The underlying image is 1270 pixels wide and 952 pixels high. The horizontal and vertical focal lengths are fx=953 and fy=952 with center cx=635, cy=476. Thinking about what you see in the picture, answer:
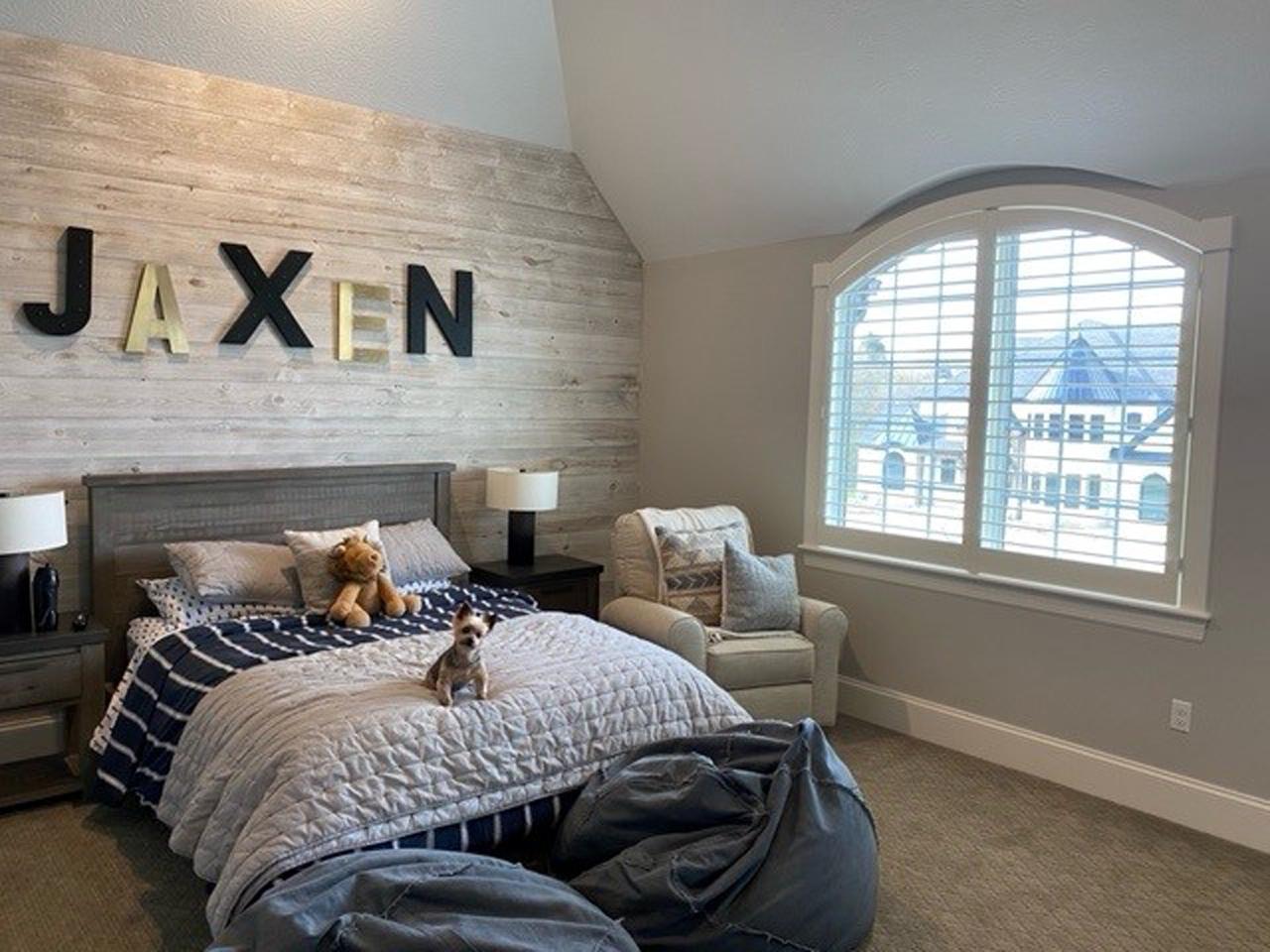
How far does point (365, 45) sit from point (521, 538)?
2362 millimetres

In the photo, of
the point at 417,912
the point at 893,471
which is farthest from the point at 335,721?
the point at 893,471

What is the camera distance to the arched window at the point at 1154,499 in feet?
11.3

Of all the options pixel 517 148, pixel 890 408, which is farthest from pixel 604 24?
pixel 890 408

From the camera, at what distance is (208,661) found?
120 inches

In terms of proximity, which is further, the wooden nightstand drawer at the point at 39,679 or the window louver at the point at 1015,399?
the window louver at the point at 1015,399

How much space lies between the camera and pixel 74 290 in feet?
12.0

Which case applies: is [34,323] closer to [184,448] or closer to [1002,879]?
[184,448]

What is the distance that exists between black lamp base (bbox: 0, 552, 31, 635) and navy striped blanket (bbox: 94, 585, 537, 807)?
0.47 meters

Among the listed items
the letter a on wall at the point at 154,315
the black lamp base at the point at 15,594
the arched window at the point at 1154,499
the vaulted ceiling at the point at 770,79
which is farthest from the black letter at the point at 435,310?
the arched window at the point at 1154,499

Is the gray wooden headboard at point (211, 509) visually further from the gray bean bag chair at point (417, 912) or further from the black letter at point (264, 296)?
the gray bean bag chair at point (417, 912)

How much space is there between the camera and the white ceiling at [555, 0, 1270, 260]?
3.09 m

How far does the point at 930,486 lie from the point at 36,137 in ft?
12.6

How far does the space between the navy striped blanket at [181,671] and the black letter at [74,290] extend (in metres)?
1.30

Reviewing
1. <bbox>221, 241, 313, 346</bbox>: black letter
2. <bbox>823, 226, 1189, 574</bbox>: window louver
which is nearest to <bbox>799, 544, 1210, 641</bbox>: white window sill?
<bbox>823, 226, 1189, 574</bbox>: window louver
